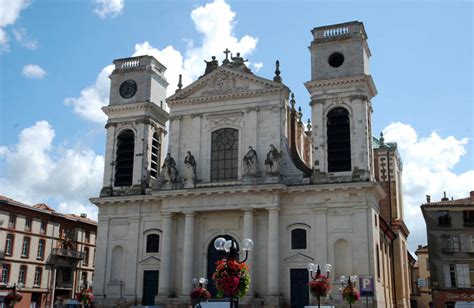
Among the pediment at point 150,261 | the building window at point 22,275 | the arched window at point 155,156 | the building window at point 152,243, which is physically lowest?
the building window at point 22,275

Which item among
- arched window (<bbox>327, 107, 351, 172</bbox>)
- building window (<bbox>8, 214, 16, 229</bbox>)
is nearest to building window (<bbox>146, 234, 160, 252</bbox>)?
arched window (<bbox>327, 107, 351, 172</bbox>)

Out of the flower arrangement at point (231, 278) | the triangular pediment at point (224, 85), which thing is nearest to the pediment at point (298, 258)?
the triangular pediment at point (224, 85)

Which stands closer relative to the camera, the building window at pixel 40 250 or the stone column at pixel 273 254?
the stone column at pixel 273 254

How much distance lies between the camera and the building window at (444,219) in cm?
4791

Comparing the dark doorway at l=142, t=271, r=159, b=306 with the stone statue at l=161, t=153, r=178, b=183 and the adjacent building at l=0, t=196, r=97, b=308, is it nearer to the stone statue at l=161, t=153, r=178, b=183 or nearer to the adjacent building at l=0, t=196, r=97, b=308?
the stone statue at l=161, t=153, r=178, b=183

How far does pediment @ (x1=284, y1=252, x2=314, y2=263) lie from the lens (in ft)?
A: 111

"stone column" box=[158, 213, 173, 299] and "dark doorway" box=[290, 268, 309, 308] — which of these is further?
"stone column" box=[158, 213, 173, 299]

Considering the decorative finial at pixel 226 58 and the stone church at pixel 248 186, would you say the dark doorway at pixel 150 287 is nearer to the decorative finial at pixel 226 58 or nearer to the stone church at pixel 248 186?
the stone church at pixel 248 186

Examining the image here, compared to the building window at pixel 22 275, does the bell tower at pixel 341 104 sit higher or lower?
higher

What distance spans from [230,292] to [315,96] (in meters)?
20.7

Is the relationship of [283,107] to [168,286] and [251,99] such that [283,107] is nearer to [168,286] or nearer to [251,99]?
[251,99]

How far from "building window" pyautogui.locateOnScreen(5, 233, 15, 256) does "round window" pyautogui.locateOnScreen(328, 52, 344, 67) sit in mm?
30243

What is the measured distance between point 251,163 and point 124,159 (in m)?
10.8

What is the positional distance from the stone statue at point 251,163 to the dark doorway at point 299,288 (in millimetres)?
6477
